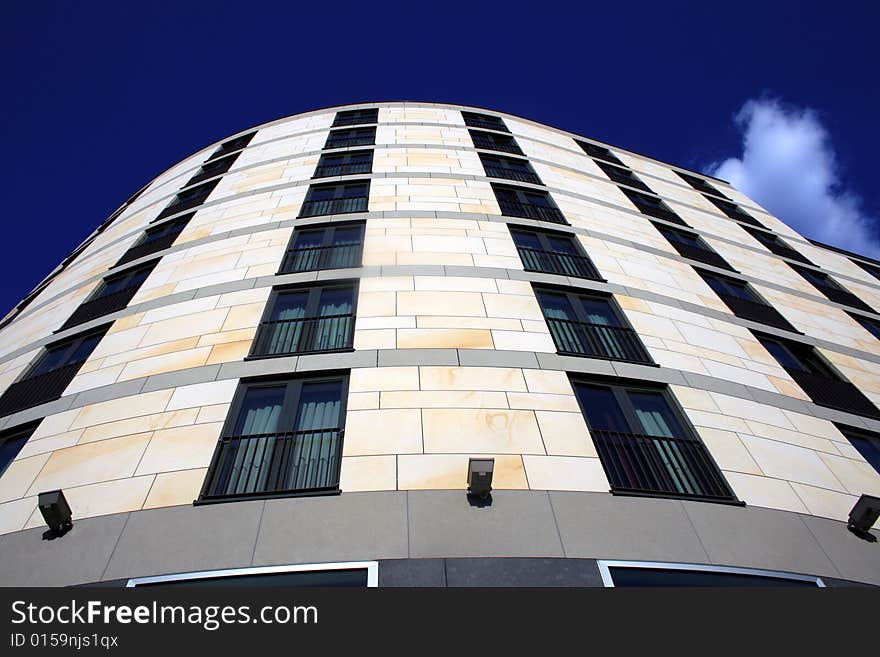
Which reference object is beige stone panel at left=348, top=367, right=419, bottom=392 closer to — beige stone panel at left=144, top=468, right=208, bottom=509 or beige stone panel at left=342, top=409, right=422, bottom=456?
beige stone panel at left=342, top=409, right=422, bottom=456

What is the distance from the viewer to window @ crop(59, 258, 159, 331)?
1239 cm

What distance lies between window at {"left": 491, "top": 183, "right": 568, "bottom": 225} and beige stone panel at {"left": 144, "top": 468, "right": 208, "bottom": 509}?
10313 millimetres

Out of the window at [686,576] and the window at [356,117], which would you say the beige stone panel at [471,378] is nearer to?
the window at [686,576]

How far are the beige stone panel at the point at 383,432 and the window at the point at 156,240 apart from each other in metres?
9.78

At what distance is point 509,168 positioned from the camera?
18.0 m

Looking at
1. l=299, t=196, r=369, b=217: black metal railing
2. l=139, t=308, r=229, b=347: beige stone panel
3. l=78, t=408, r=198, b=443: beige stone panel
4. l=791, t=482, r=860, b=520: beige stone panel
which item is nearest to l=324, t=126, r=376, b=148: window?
l=299, t=196, r=369, b=217: black metal railing

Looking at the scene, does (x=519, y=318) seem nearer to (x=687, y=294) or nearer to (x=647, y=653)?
(x=687, y=294)

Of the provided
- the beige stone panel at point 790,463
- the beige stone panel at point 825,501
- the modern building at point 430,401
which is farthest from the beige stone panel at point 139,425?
the beige stone panel at point 825,501

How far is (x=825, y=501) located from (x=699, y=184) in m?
22.8

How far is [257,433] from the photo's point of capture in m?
8.15

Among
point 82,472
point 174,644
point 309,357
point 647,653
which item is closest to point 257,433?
point 309,357

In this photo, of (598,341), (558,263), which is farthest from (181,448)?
(558,263)

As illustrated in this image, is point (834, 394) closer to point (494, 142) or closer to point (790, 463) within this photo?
point (790, 463)

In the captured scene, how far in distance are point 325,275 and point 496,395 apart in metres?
5.11
